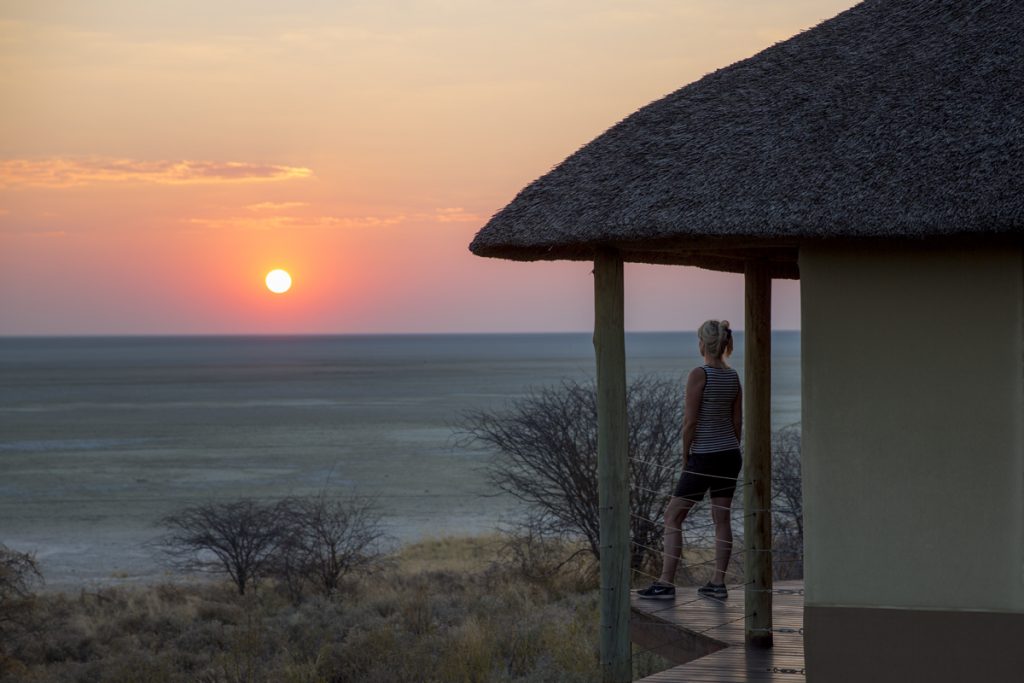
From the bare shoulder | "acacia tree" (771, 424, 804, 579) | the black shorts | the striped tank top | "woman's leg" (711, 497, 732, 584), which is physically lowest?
"acacia tree" (771, 424, 804, 579)

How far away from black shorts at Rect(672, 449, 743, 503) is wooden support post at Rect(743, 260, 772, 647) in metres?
0.13

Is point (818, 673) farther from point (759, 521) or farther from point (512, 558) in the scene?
point (512, 558)

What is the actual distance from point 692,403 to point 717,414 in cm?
17

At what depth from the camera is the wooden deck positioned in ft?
23.1

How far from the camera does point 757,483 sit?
7.66 meters

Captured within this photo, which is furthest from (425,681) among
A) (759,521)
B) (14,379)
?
(14,379)

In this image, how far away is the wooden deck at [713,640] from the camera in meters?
7.04

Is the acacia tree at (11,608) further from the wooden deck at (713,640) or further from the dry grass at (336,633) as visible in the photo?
the wooden deck at (713,640)

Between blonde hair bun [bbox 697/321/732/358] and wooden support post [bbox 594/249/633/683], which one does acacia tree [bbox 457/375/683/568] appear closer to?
blonde hair bun [bbox 697/321/732/358]

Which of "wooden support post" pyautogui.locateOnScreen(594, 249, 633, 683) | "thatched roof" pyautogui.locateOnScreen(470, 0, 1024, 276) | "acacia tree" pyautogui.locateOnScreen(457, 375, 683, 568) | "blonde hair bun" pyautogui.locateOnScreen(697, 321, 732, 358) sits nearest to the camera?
"thatched roof" pyautogui.locateOnScreen(470, 0, 1024, 276)

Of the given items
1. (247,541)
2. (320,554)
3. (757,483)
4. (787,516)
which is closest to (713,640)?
(757,483)

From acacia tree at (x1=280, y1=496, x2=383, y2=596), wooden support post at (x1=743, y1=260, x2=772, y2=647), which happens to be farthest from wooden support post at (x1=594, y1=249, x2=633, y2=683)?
acacia tree at (x1=280, y1=496, x2=383, y2=596)

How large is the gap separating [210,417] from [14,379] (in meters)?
44.6

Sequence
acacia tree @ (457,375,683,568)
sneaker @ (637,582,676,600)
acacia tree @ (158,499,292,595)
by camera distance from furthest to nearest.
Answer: acacia tree @ (158,499,292,595), acacia tree @ (457,375,683,568), sneaker @ (637,582,676,600)
